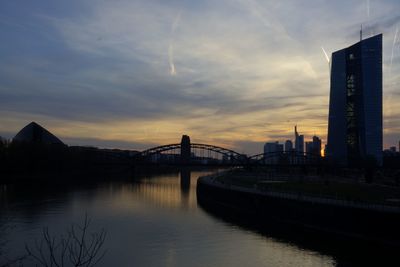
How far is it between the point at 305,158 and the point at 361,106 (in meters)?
21.6

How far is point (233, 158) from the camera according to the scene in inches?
4697

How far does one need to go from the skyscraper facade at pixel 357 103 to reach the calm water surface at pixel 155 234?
94.8 metres

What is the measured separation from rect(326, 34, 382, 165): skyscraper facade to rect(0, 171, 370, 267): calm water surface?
9478 cm

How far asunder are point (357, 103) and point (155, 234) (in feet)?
366

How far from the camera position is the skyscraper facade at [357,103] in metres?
126

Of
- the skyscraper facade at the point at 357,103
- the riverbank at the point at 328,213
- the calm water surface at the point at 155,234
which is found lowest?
the calm water surface at the point at 155,234

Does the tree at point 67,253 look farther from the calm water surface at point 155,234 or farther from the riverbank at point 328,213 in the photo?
the riverbank at point 328,213

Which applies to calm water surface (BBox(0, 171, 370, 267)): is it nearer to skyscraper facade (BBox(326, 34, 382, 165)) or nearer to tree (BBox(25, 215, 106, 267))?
tree (BBox(25, 215, 106, 267))

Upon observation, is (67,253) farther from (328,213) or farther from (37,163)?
(37,163)

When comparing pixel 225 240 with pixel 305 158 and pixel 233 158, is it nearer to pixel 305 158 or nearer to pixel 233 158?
pixel 233 158

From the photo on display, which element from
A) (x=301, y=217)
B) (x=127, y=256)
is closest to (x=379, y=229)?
(x=301, y=217)

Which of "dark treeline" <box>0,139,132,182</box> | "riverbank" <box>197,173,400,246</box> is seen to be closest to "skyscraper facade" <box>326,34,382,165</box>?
"dark treeline" <box>0,139,132,182</box>

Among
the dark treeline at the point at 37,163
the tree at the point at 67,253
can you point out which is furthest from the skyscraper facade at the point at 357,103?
the tree at the point at 67,253

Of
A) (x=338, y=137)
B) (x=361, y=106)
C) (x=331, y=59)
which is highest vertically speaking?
(x=331, y=59)
